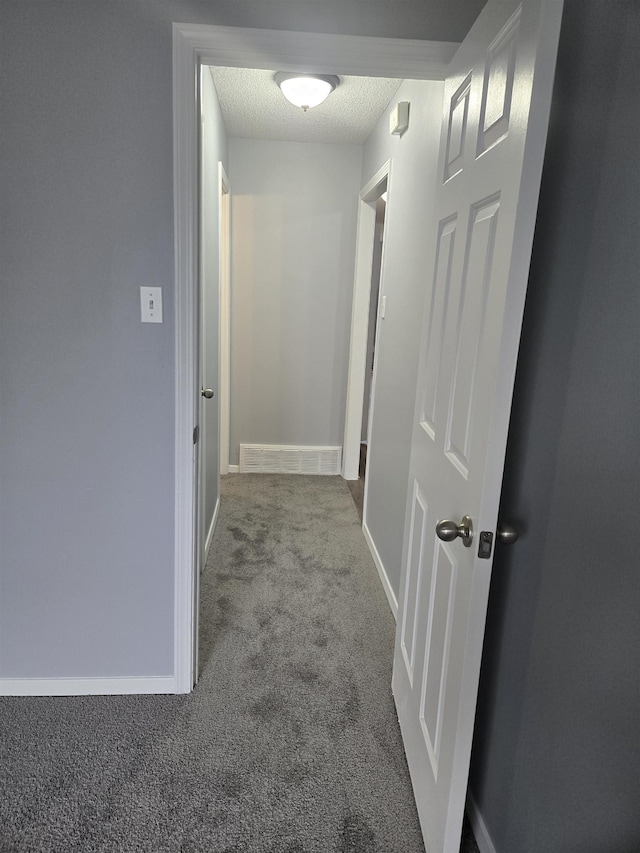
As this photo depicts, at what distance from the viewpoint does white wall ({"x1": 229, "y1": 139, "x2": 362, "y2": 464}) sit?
A: 3963 mm

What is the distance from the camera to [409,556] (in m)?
1.84

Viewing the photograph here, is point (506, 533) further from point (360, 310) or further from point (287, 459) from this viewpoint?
point (287, 459)

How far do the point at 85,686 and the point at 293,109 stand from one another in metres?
3.06

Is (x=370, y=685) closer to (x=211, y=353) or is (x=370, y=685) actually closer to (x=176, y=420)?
(x=176, y=420)

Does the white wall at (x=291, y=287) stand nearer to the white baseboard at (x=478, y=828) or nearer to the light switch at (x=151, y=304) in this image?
the light switch at (x=151, y=304)

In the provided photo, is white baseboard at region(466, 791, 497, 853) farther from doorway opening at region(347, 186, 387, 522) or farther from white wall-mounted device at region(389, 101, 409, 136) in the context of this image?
white wall-mounted device at region(389, 101, 409, 136)

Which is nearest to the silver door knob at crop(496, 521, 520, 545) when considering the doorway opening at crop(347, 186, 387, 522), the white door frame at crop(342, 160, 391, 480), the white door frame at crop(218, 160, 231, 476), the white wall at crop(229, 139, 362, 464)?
the doorway opening at crop(347, 186, 387, 522)

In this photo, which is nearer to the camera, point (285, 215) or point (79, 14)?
point (79, 14)

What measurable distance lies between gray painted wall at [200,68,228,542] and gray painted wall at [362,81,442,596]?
916 millimetres

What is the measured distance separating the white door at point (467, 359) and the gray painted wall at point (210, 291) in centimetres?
137

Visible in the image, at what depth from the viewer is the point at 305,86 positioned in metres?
2.59

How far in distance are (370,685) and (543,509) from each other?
48.4 inches

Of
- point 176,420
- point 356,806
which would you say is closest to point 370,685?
point 356,806

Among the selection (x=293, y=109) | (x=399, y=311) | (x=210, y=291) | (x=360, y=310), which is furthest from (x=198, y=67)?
(x=360, y=310)
